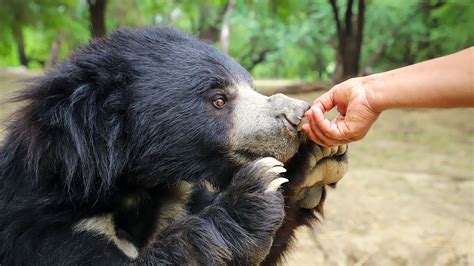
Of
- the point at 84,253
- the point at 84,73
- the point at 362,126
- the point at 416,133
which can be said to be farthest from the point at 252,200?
the point at 416,133

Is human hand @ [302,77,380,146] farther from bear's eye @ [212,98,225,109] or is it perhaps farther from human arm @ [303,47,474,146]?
bear's eye @ [212,98,225,109]

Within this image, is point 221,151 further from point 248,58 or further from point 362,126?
point 248,58

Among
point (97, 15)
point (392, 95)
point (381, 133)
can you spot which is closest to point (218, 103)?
point (392, 95)

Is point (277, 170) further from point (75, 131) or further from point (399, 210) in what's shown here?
point (399, 210)

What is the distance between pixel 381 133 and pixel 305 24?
1035 centimetres

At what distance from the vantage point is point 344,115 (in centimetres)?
229

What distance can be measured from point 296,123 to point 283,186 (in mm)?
356

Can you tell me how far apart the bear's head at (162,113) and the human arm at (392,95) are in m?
0.13

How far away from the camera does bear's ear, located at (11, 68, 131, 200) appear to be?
2.14 metres

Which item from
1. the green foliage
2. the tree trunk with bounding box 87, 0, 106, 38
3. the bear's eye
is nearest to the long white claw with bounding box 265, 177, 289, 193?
the bear's eye

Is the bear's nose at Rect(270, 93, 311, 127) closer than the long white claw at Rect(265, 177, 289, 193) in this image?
No

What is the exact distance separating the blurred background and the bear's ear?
34 cm

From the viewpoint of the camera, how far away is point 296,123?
2.32 metres

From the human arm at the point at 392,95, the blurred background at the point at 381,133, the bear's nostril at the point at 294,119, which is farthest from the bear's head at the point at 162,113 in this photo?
the blurred background at the point at 381,133
